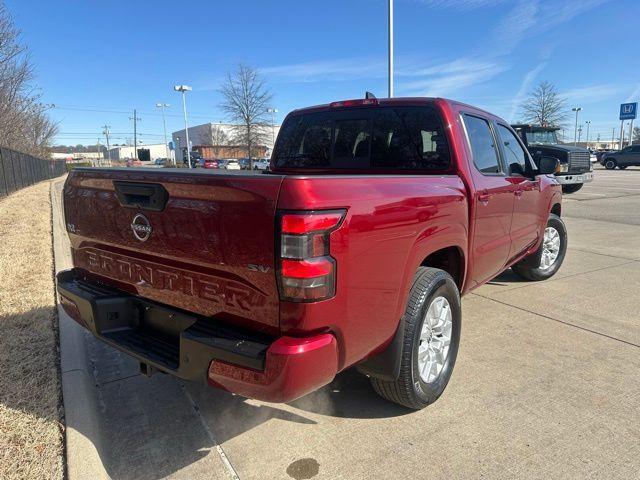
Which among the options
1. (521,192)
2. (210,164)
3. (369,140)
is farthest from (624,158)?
(369,140)

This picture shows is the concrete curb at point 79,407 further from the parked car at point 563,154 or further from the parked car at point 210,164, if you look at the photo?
the parked car at point 210,164

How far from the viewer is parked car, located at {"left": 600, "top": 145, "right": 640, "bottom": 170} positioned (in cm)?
3756

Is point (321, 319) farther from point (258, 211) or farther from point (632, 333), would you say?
point (632, 333)

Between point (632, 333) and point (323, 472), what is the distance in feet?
10.8

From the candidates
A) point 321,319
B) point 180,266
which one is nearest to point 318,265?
point 321,319

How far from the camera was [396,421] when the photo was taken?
2.95 metres

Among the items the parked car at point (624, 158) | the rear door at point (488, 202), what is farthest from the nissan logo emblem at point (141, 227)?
the parked car at point (624, 158)

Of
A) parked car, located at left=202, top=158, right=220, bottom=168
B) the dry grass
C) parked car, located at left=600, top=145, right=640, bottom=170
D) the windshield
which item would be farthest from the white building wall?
the dry grass

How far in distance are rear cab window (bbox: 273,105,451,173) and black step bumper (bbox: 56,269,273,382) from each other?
190 centimetres

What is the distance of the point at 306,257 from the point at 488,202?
2193mm

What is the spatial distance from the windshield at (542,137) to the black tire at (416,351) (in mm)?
16564

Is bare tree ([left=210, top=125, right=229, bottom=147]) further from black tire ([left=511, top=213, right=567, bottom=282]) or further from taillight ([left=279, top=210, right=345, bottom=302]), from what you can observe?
taillight ([left=279, top=210, right=345, bottom=302])

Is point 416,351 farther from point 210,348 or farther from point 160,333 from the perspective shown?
point 160,333

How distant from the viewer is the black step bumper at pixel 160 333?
→ 7.06 ft
